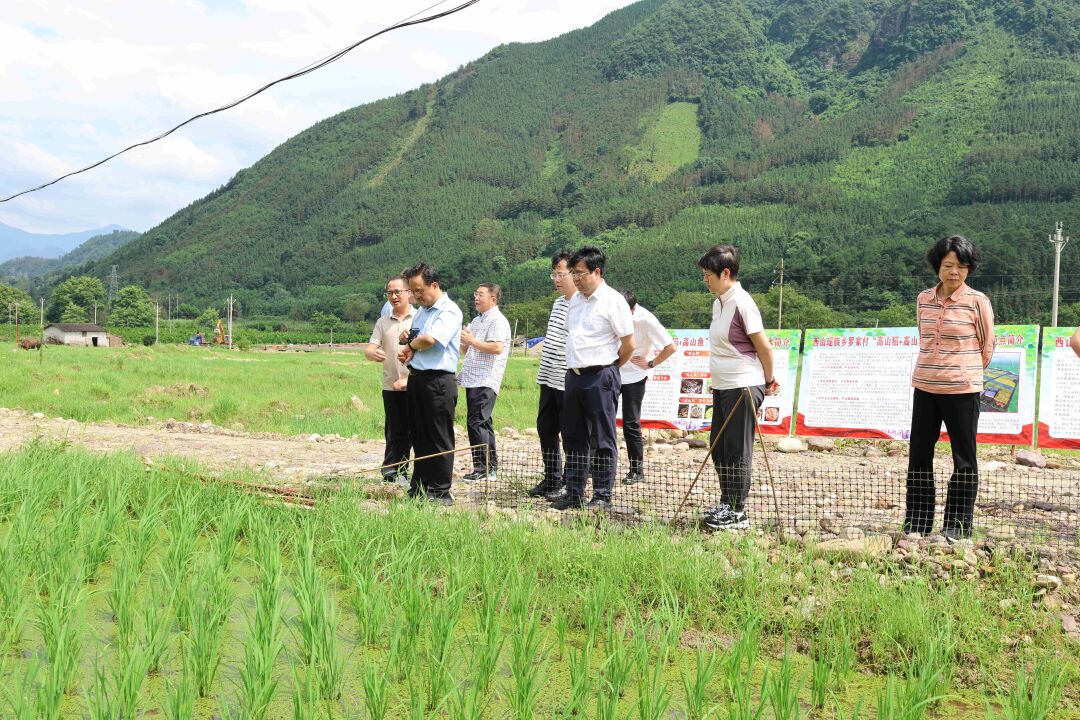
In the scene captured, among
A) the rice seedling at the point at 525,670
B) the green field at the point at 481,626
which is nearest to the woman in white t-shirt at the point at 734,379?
the green field at the point at 481,626

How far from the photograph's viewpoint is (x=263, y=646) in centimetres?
255

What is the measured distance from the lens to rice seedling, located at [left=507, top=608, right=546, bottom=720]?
2.35m

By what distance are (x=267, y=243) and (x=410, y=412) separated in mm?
156023

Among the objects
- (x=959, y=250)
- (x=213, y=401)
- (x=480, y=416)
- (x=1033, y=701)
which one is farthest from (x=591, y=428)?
(x=213, y=401)

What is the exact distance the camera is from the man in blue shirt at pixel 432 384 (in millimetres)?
5082

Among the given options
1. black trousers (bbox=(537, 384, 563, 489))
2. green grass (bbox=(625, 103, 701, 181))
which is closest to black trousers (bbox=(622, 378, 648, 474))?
black trousers (bbox=(537, 384, 563, 489))

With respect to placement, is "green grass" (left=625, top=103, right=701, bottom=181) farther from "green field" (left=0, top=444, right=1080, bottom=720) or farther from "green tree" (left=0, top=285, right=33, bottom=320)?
"green field" (left=0, top=444, right=1080, bottom=720)

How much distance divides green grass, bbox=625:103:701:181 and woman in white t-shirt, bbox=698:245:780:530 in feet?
478

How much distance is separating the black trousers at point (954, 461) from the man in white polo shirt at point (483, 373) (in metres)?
2.76

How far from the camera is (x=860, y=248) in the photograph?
72.6 m

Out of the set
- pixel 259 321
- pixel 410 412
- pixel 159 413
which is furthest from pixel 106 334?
pixel 410 412

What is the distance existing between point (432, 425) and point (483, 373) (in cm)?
112

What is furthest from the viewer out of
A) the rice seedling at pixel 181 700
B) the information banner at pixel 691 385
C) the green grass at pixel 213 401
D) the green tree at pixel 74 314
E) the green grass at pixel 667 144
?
the green grass at pixel 667 144

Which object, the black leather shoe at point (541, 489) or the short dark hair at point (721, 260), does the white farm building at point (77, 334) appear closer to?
the black leather shoe at point (541, 489)
